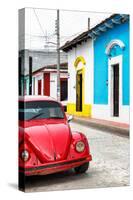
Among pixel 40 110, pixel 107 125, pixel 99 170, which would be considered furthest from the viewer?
pixel 107 125

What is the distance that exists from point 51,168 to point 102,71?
103cm

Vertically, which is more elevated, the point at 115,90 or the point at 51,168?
the point at 115,90

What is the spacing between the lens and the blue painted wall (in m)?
3.25

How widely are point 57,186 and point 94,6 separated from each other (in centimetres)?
144

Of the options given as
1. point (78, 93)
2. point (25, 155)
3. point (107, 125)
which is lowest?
point (25, 155)

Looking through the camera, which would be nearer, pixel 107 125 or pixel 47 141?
pixel 47 141

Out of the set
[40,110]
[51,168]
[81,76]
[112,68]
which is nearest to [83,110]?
[81,76]

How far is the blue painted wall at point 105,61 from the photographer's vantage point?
3254 mm

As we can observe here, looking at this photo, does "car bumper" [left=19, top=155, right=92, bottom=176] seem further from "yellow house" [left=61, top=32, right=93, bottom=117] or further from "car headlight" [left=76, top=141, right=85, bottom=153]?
"yellow house" [left=61, top=32, right=93, bottom=117]

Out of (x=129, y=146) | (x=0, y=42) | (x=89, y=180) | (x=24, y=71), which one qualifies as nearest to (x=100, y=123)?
(x=129, y=146)

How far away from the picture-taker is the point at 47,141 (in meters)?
2.83

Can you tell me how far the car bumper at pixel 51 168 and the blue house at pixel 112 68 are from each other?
0.59 meters

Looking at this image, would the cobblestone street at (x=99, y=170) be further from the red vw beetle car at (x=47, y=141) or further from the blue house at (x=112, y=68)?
the blue house at (x=112, y=68)

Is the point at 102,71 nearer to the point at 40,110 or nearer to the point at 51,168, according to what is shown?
the point at 40,110
